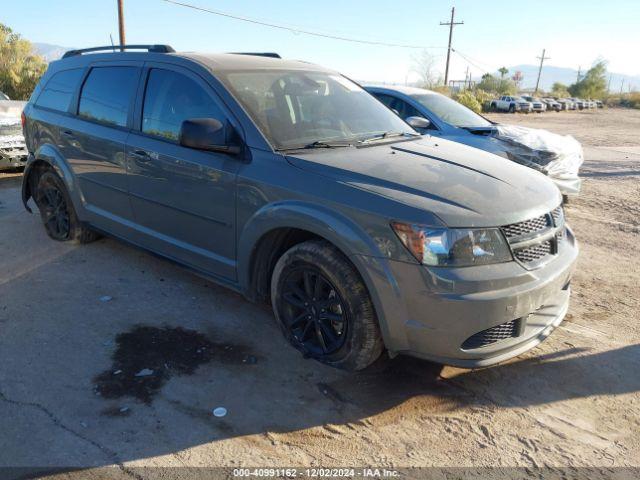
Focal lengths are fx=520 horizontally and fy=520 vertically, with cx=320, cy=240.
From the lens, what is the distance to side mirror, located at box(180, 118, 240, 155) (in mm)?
3281

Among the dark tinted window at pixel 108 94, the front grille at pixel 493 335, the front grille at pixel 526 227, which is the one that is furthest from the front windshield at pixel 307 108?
the front grille at pixel 493 335

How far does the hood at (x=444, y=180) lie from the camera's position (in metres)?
2.80

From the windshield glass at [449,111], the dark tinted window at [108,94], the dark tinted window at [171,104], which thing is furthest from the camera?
the windshield glass at [449,111]

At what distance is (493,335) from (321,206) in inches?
47.0

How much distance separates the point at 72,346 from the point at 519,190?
10.1ft

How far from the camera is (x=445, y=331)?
2711 mm

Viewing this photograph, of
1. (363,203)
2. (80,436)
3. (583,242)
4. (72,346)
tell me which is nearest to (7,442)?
(80,436)

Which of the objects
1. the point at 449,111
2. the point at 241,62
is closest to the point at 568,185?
the point at 449,111

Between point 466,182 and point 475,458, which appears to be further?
point 466,182

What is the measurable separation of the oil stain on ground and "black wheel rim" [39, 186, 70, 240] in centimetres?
225

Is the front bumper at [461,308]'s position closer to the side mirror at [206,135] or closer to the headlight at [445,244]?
the headlight at [445,244]

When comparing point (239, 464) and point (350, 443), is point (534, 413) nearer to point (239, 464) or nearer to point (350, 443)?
point (350, 443)

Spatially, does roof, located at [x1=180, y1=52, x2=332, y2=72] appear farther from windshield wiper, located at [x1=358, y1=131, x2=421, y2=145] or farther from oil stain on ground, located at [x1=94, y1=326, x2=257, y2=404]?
oil stain on ground, located at [x1=94, y1=326, x2=257, y2=404]

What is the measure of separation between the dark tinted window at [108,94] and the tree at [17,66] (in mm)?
16332
